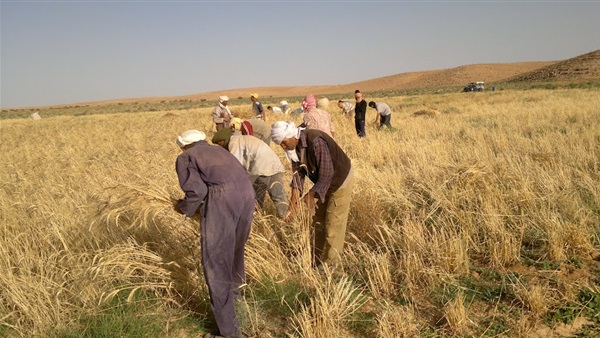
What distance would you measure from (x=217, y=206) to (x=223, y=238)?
24 cm

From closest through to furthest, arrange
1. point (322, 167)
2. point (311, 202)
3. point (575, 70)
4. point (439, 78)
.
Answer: point (322, 167)
point (311, 202)
point (575, 70)
point (439, 78)

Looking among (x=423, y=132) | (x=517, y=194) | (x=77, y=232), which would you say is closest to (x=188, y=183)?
(x=77, y=232)

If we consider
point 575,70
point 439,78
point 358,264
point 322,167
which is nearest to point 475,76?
point 439,78

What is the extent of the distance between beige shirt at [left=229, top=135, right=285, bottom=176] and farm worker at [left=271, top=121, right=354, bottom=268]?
2.79 ft

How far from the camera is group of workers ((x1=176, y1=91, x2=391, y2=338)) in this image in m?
2.71

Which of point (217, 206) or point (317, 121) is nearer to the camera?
point (217, 206)

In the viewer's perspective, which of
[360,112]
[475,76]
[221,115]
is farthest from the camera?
[475,76]

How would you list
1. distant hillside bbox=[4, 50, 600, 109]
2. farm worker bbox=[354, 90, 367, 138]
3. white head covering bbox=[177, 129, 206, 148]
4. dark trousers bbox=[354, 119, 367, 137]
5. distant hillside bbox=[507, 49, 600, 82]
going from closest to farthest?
1. white head covering bbox=[177, 129, 206, 148]
2. farm worker bbox=[354, 90, 367, 138]
3. dark trousers bbox=[354, 119, 367, 137]
4. distant hillside bbox=[507, 49, 600, 82]
5. distant hillside bbox=[4, 50, 600, 109]

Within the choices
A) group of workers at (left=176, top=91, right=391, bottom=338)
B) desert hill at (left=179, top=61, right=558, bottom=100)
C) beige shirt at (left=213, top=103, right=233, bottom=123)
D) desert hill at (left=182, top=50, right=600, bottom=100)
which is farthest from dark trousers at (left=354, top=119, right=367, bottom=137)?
desert hill at (left=179, top=61, right=558, bottom=100)

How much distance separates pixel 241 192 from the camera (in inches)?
109

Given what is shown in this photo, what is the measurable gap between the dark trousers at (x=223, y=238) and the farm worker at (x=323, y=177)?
34.2 inches

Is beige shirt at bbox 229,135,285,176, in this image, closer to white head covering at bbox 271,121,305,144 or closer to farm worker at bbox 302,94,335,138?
white head covering at bbox 271,121,305,144

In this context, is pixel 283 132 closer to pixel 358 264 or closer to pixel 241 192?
pixel 241 192

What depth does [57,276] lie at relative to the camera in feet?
10.8
